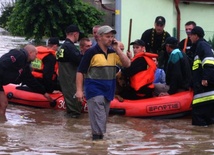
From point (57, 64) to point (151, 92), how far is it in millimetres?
2033

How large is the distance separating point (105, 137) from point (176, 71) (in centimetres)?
250

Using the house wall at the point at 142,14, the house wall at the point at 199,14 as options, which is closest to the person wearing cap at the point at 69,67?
the house wall at the point at 142,14

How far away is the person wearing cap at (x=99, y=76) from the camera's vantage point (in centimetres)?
789

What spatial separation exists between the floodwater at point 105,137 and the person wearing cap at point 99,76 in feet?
1.41

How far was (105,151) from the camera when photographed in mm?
7578

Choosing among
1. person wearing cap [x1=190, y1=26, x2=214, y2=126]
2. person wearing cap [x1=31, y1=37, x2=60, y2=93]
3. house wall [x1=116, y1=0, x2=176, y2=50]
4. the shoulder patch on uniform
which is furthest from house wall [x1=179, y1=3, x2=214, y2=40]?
the shoulder patch on uniform

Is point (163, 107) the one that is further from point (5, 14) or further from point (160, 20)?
point (5, 14)

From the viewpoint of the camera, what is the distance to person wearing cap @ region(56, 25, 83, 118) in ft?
33.8

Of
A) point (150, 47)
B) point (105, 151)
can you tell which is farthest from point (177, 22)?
point (105, 151)

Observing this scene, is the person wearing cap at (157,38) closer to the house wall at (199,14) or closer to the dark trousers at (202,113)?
the dark trousers at (202,113)

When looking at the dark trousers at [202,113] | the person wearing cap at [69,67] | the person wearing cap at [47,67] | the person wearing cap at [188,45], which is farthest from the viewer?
the person wearing cap at [47,67]

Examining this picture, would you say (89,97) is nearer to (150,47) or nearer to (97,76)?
(97,76)

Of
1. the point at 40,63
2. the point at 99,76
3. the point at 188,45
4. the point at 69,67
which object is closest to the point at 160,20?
the point at 188,45

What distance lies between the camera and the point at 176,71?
10375 mm
